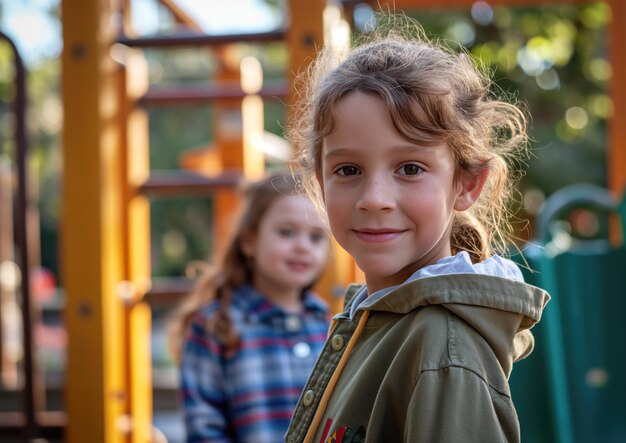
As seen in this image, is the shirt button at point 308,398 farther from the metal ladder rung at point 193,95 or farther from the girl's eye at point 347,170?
the metal ladder rung at point 193,95

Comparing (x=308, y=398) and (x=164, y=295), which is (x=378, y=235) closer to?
(x=308, y=398)

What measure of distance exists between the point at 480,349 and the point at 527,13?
7.93 metres

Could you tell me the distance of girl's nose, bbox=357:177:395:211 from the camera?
1.20 meters

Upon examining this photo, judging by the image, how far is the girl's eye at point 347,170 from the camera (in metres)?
1.25

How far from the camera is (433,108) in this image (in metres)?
1.25

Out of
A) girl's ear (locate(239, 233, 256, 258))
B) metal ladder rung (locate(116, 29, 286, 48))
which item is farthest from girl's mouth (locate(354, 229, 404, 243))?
metal ladder rung (locate(116, 29, 286, 48))

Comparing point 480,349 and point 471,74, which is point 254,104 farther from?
point 480,349

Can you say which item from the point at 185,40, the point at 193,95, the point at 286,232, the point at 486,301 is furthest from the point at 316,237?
the point at 486,301

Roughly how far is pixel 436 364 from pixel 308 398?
316 mm

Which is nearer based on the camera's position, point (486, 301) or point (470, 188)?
point (486, 301)

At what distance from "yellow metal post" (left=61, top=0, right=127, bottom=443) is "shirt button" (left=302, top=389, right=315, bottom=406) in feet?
5.93

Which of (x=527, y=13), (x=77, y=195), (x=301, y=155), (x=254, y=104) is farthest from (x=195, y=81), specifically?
(x=301, y=155)

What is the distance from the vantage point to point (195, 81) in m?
20.9

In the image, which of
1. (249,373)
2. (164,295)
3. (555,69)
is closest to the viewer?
(249,373)
